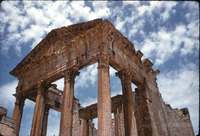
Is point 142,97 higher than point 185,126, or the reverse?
point 142,97

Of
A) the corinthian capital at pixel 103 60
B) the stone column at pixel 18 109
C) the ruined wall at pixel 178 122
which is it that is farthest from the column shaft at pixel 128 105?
the stone column at pixel 18 109

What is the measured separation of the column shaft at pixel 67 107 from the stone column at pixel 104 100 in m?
2.27

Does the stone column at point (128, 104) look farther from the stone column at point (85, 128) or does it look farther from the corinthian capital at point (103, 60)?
the stone column at point (85, 128)

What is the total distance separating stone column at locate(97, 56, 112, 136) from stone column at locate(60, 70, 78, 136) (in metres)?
2.26

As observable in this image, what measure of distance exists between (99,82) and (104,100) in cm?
113

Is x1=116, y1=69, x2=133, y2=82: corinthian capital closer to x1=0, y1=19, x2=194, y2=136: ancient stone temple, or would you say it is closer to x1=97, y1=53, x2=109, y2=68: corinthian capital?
x1=0, y1=19, x2=194, y2=136: ancient stone temple

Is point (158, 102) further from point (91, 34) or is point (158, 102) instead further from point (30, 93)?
point (30, 93)

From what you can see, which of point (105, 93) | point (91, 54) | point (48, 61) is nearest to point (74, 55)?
point (91, 54)

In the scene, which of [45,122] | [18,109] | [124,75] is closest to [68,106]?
[124,75]

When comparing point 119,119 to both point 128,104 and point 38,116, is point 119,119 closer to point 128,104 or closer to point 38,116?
point 128,104

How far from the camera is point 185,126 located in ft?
59.2

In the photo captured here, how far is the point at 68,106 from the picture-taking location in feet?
41.5

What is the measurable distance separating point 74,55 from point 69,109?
3.46 m

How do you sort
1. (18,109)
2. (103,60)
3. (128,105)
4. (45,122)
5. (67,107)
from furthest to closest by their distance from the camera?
(45,122)
(18,109)
(128,105)
(67,107)
(103,60)
